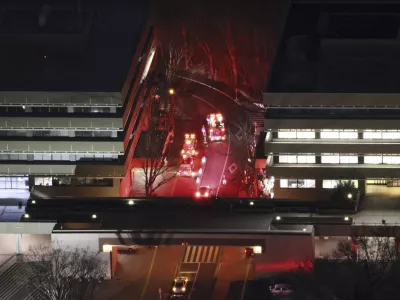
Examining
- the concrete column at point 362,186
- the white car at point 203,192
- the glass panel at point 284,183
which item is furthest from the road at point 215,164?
the concrete column at point 362,186

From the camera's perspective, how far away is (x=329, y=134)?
73.0m

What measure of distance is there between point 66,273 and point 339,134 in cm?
1982

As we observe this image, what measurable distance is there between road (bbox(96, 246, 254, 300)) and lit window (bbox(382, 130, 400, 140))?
11923mm

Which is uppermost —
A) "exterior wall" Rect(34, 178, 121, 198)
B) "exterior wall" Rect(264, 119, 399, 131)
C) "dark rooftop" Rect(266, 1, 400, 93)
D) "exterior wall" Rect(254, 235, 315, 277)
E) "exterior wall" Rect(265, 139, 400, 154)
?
"dark rooftop" Rect(266, 1, 400, 93)

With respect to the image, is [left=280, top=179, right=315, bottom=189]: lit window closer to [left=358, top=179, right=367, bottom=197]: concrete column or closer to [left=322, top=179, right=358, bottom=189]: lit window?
[left=322, top=179, right=358, bottom=189]: lit window

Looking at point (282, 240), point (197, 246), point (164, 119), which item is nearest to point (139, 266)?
point (197, 246)

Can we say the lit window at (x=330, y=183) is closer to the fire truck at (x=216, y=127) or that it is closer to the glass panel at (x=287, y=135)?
the glass panel at (x=287, y=135)

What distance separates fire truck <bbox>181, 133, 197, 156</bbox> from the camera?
85625mm

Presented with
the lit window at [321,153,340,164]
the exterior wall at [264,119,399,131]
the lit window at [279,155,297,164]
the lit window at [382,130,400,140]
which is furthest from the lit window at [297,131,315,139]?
the lit window at [382,130,400,140]

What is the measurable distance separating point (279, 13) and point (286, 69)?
2757cm

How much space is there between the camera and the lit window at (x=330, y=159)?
73.4 meters

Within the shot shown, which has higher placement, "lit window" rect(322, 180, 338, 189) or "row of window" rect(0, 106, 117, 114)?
"row of window" rect(0, 106, 117, 114)

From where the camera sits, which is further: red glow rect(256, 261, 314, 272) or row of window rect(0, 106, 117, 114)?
row of window rect(0, 106, 117, 114)

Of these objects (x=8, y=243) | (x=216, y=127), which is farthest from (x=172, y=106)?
(x=8, y=243)
